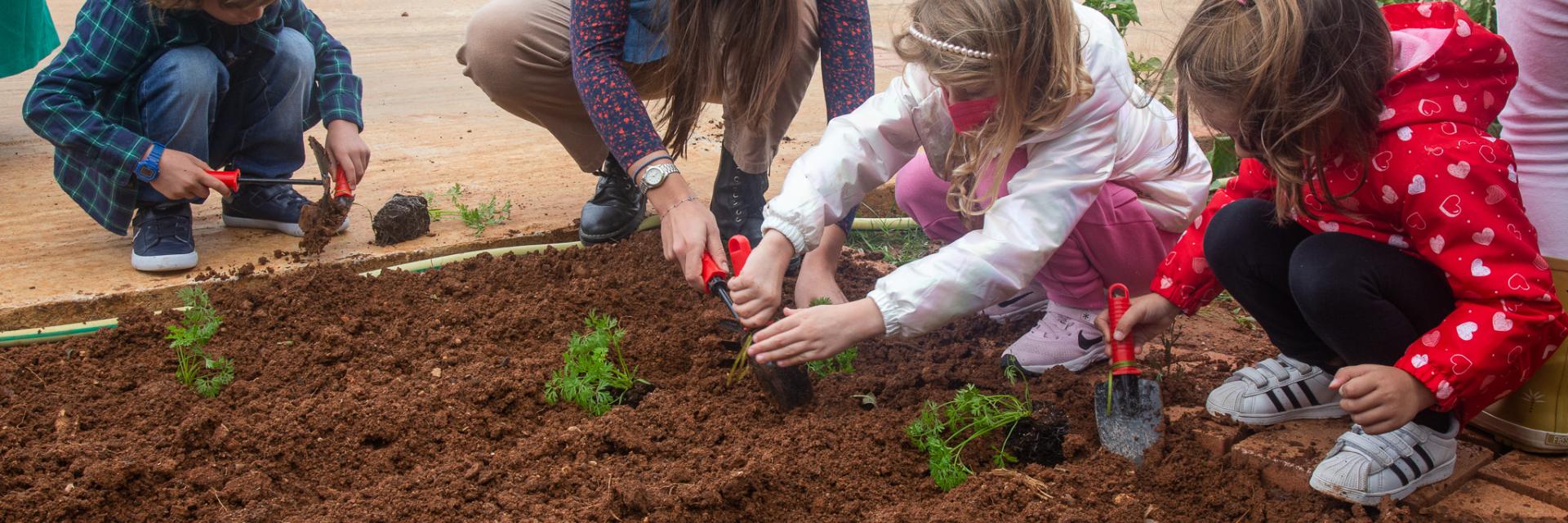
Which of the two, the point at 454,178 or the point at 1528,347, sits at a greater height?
the point at 1528,347

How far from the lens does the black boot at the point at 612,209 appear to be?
3434 mm

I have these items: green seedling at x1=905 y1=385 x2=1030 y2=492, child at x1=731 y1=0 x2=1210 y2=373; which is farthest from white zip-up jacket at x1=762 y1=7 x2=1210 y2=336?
green seedling at x1=905 y1=385 x2=1030 y2=492

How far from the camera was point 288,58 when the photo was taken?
11.4 feet

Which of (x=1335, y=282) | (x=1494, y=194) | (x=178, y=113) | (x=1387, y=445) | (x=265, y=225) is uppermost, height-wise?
(x=1494, y=194)

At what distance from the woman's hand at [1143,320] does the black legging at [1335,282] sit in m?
0.13

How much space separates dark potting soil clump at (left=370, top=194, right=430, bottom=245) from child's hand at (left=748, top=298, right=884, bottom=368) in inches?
65.4

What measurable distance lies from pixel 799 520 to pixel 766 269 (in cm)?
55

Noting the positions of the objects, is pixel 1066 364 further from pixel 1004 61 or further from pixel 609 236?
pixel 609 236

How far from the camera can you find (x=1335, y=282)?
2.01 metres

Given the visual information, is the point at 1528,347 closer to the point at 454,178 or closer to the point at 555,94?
the point at 555,94

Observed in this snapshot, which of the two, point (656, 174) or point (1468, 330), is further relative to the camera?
point (656, 174)

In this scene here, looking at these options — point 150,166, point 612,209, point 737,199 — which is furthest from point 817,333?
point 150,166

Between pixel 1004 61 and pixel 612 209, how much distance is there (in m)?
1.64

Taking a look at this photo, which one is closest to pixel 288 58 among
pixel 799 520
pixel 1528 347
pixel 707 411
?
pixel 707 411
